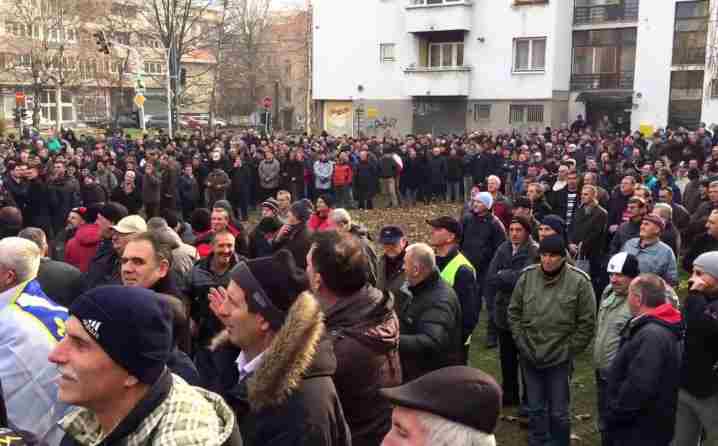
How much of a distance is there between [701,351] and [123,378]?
417 cm

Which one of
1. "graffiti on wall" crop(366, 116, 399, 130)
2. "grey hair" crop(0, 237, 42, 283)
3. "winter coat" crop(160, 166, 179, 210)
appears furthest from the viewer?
"graffiti on wall" crop(366, 116, 399, 130)

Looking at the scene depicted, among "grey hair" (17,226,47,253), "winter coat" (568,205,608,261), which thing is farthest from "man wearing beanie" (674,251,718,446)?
"grey hair" (17,226,47,253)

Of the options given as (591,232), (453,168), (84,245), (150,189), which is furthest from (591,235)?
(453,168)

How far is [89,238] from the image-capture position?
750 centimetres

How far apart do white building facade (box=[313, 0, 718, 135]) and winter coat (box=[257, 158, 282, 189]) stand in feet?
65.7

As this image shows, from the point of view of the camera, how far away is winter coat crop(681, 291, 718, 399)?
5012 mm

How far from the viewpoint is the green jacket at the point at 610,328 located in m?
5.47

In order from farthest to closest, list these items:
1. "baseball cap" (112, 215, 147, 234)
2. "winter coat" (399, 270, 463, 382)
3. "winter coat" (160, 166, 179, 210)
A: "winter coat" (160, 166, 179, 210), "baseball cap" (112, 215, 147, 234), "winter coat" (399, 270, 463, 382)

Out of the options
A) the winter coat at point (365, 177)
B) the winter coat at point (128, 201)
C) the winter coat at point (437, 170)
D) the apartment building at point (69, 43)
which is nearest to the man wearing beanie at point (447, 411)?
the winter coat at point (128, 201)

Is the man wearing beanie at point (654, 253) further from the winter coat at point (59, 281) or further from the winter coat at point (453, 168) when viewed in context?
the winter coat at point (453, 168)

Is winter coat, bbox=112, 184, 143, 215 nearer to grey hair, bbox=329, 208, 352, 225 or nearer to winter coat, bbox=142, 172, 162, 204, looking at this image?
winter coat, bbox=142, 172, 162, 204

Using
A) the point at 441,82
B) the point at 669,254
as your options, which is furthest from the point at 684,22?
the point at 669,254

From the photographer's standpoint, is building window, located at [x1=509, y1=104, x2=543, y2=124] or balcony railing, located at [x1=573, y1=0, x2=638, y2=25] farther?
building window, located at [x1=509, y1=104, x2=543, y2=124]

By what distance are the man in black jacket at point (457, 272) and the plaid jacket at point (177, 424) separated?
3.67 metres
